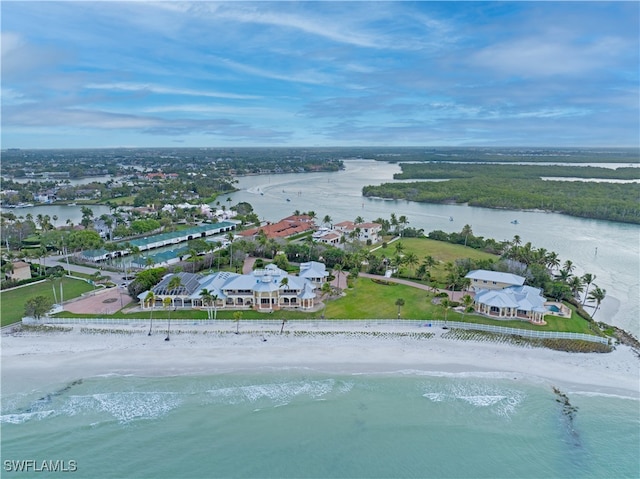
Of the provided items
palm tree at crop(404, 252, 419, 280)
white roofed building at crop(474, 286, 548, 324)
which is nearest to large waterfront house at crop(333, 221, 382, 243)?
palm tree at crop(404, 252, 419, 280)

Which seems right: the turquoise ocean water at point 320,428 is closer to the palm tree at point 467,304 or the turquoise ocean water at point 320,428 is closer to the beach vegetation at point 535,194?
the palm tree at point 467,304

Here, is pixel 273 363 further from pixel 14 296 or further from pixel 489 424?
pixel 14 296

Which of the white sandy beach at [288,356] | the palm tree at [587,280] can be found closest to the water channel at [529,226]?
the palm tree at [587,280]

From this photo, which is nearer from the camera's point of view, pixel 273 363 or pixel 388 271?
pixel 273 363

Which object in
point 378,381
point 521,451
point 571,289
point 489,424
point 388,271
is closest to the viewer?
point 521,451

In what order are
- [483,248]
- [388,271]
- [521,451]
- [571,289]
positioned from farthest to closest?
[483,248] → [388,271] → [571,289] → [521,451]

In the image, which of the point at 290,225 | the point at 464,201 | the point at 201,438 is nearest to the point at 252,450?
the point at 201,438

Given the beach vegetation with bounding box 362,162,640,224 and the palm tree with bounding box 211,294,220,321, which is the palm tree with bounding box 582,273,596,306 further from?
the beach vegetation with bounding box 362,162,640,224
